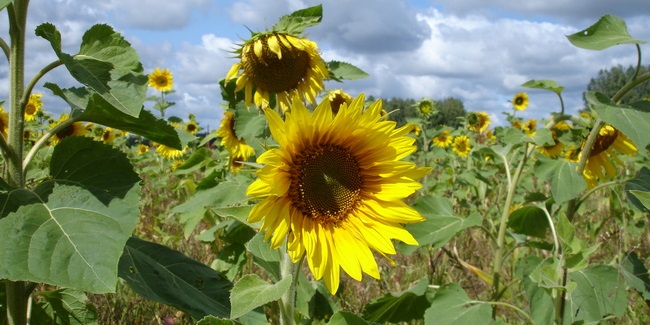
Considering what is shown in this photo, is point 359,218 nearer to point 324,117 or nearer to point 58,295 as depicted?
point 324,117

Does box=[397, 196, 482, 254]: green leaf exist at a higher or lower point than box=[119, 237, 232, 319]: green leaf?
lower

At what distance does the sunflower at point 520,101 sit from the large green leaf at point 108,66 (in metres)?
10.2

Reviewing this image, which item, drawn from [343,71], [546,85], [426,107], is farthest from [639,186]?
[426,107]

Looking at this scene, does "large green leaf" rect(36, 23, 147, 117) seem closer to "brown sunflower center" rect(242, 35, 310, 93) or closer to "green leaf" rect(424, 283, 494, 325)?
"brown sunflower center" rect(242, 35, 310, 93)

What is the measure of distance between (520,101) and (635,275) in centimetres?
922

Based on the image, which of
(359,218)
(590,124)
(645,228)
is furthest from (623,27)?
(645,228)

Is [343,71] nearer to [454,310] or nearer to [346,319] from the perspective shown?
[454,310]

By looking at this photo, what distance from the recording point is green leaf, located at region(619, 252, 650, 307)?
2340 millimetres

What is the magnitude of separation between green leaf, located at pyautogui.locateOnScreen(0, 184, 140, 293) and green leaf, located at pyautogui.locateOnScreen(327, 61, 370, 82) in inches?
49.1

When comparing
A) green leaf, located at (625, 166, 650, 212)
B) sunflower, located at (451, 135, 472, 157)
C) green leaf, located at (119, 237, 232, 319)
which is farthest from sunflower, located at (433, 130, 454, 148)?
green leaf, located at (119, 237, 232, 319)

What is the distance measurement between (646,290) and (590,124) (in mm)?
735

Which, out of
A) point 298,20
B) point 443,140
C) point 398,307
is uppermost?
point 298,20

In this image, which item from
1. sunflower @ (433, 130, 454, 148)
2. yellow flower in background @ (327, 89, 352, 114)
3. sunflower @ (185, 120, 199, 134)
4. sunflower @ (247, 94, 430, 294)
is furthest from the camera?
sunflower @ (433, 130, 454, 148)

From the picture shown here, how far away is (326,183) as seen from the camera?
1.77 meters
